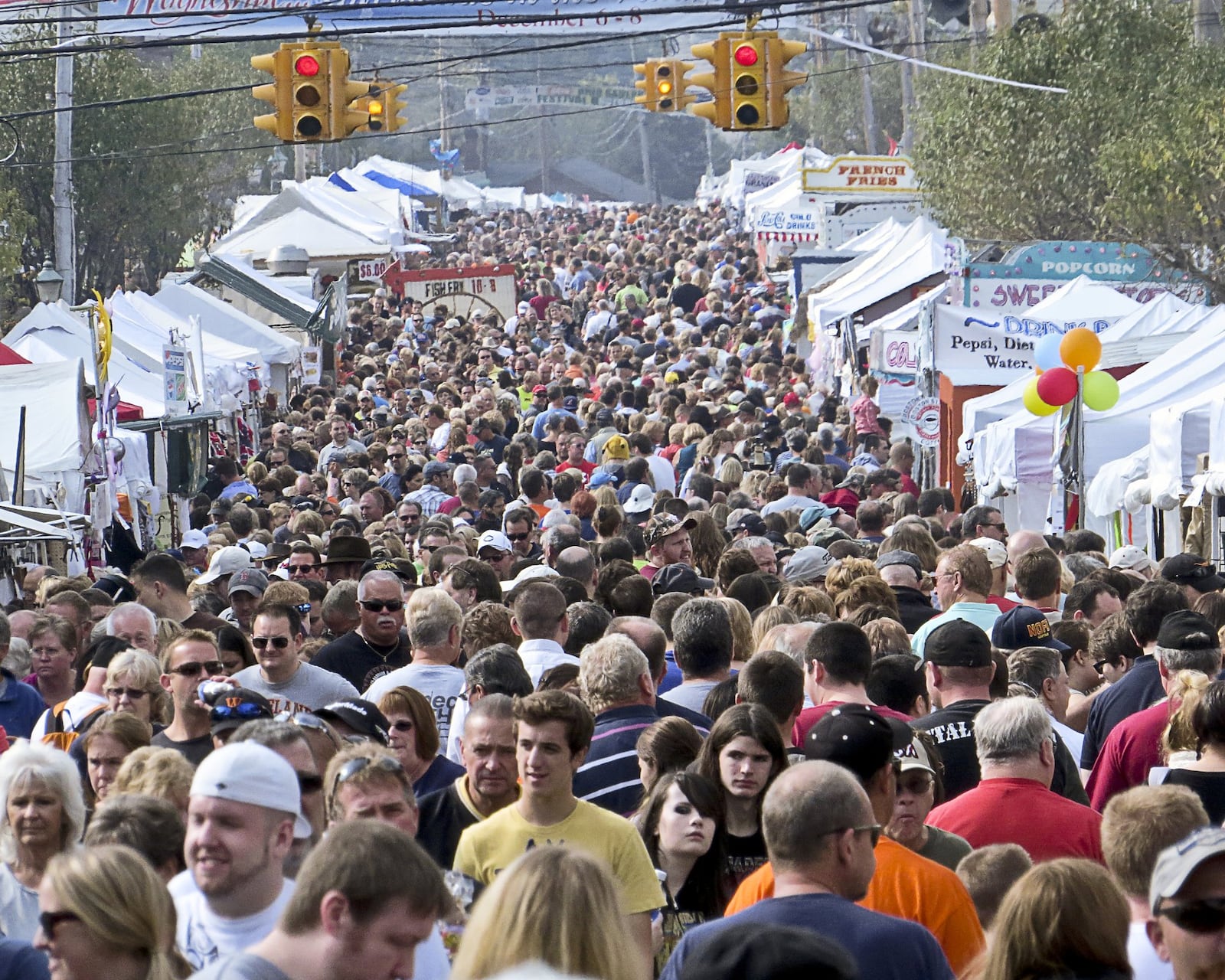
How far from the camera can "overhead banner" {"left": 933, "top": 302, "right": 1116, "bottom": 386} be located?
19.1 metres

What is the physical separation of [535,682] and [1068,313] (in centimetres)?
1314

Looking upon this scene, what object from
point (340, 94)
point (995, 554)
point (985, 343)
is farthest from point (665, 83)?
point (995, 554)

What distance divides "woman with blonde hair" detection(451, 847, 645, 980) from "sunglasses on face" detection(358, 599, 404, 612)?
527 centimetres

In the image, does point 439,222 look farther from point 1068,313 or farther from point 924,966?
point 924,966

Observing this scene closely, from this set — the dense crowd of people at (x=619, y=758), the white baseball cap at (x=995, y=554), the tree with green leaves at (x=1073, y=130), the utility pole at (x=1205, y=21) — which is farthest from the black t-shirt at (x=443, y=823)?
the tree with green leaves at (x=1073, y=130)

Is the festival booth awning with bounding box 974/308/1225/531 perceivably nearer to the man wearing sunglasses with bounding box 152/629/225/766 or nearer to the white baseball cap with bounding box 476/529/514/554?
the white baseball cap with bounding box 476/529/514/554

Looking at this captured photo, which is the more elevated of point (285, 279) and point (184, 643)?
point (184, 643)

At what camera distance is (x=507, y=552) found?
12039mm

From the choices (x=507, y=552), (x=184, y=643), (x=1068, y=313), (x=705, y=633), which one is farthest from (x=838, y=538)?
(x=1068, y=313)

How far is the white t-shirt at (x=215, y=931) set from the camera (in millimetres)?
4121

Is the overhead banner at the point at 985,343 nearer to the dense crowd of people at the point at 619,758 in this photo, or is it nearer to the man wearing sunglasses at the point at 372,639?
the dense crowd of people at the point at 619,758

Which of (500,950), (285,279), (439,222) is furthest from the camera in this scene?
(439,222)

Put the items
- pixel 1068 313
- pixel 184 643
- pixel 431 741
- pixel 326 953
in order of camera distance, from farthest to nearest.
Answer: pixel 1068 313
pixel 184 643
pixel 431 741
pixel 326 953

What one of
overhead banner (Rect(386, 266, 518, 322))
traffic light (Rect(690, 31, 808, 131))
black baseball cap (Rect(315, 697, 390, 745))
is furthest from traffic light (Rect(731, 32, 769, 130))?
overhead banner (Rect(386, 266, 518, 322))
